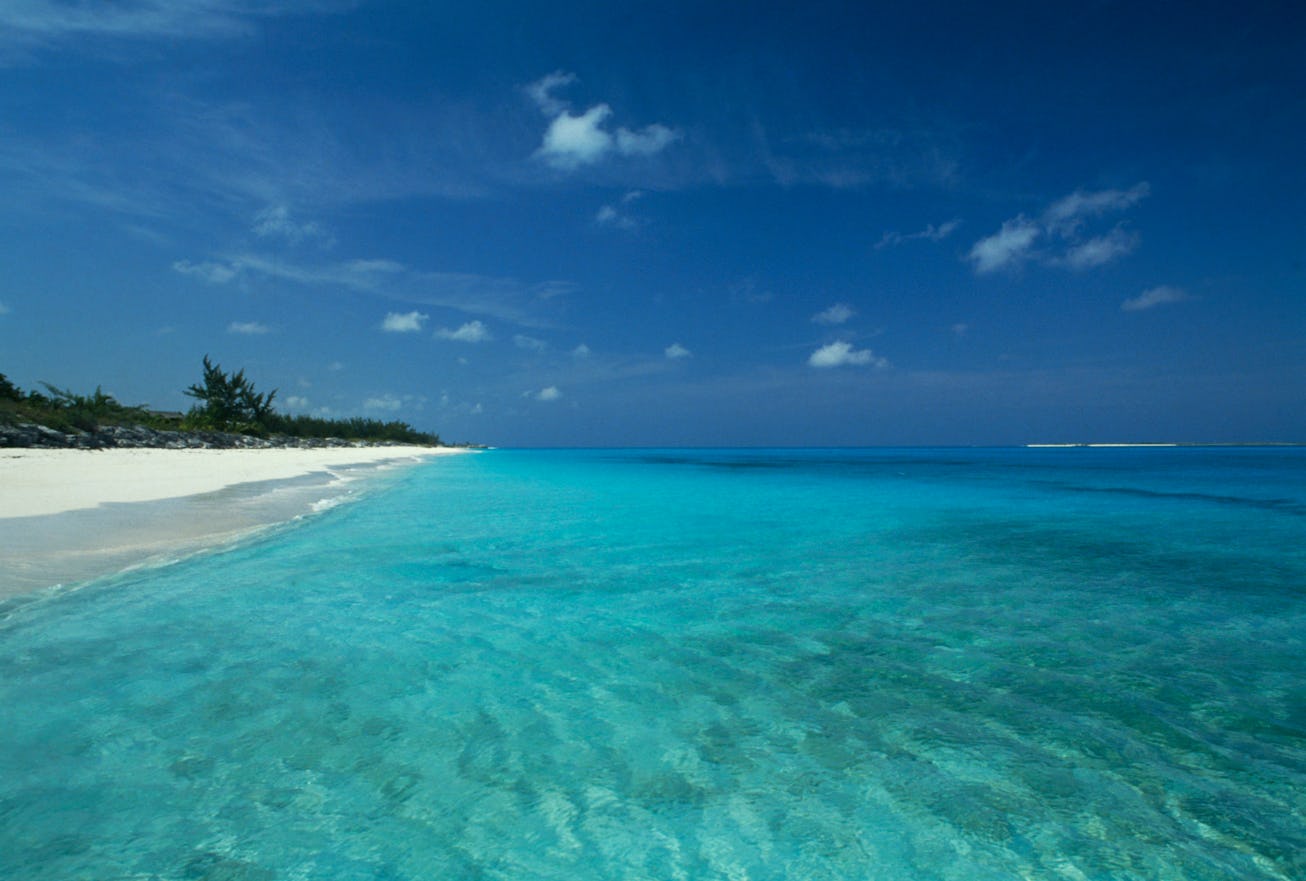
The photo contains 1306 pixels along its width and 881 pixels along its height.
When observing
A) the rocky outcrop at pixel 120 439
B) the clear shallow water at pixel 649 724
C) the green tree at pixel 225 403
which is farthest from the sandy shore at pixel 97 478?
the green tree at pixel 225 403

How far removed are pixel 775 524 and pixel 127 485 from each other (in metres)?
12.6

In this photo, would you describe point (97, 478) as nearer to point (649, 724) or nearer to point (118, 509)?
point (118, 509)

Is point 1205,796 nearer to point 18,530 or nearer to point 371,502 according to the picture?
point 18,530

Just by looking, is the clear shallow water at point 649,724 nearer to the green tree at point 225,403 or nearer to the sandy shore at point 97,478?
the sandy shore at point 97,478

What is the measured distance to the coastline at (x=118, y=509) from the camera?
19.6 feet

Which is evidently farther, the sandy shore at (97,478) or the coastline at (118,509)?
the sandy shore at (97,478)

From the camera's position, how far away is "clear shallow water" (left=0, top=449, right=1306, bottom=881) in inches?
82.6

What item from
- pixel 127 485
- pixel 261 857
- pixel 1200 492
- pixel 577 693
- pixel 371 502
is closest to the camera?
pixel 261 857

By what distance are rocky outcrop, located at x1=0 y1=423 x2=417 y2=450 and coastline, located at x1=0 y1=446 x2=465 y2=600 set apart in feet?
6.95

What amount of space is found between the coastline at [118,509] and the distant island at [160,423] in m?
4.01

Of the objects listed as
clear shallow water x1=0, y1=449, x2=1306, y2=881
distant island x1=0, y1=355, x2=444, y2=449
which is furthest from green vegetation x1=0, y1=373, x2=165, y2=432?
clear shallow water x1=0, y1=449, x2=1306, y2=881

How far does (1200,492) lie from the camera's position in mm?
19016

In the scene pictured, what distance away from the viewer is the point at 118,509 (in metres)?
9.30

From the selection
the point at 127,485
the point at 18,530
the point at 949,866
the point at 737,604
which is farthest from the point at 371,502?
the point at 949,866
